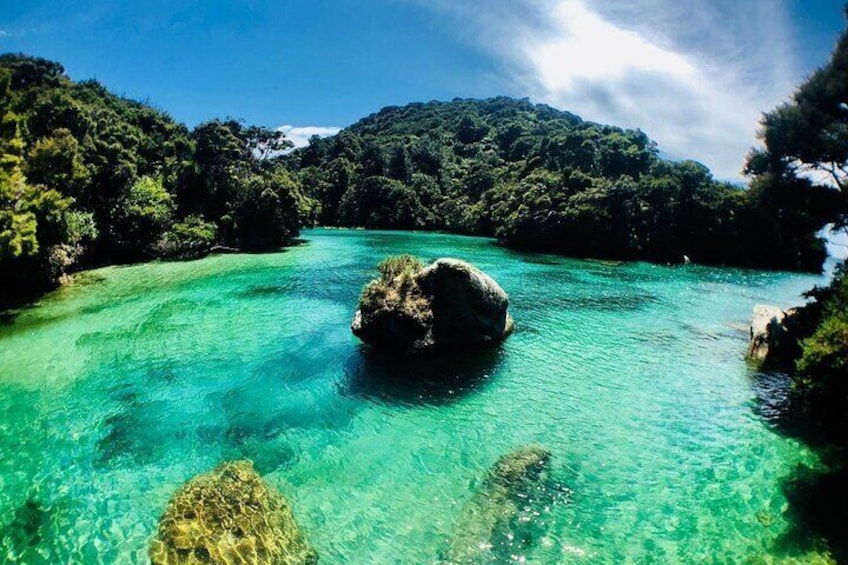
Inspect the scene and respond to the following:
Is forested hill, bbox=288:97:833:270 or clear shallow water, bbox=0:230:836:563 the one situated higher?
forested hill, bbox=288:97:833:270

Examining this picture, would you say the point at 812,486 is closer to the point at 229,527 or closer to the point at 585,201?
the point at 229,527

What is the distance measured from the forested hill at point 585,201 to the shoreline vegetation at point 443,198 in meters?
0.22

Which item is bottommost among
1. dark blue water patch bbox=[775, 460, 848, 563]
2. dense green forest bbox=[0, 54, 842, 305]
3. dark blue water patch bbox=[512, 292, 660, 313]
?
dark blue water patch bbox=[775, 460, 848, 563]

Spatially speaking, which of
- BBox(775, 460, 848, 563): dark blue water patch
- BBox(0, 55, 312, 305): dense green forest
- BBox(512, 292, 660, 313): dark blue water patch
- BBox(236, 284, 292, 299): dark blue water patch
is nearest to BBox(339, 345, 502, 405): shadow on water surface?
BBox(775, 460, 848, 563): dark blue water patch

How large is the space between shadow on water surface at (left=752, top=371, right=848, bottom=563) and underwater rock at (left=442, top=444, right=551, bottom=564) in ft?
16.3

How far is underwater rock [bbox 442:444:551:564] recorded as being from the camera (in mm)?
8766

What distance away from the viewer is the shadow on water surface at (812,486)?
29.7 feet

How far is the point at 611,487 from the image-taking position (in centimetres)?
1084

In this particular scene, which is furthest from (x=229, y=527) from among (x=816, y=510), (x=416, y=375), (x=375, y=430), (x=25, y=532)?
(x=816, y=510)

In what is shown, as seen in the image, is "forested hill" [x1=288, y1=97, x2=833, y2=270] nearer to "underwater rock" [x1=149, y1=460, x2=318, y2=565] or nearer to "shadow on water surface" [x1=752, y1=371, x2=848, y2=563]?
"shadow on water surface" [x1=752, y1=371, x2=848, y2=563]

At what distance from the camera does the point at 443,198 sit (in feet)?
344

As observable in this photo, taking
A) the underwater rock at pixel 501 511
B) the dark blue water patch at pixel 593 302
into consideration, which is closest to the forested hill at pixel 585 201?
the dark blue water patch at pixel 593 302

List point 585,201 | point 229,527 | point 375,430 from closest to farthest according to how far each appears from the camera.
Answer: point 229,527 < point 375,430 < point 585,201

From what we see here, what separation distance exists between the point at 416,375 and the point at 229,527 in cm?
948
